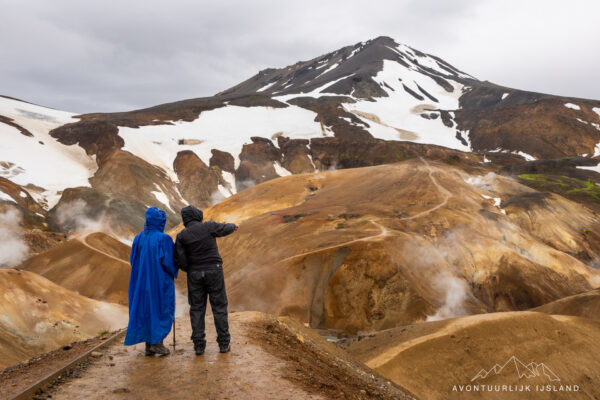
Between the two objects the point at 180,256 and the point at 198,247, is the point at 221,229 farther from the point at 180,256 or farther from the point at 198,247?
the point at 180,256

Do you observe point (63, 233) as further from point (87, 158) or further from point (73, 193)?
point (87, 158)

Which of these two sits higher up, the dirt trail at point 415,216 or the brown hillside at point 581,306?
the dirt trail at point 415,216

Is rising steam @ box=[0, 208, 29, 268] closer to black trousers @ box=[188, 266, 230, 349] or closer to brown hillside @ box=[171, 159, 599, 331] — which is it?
brown hillside @ box=[171, 159, 599, 331]

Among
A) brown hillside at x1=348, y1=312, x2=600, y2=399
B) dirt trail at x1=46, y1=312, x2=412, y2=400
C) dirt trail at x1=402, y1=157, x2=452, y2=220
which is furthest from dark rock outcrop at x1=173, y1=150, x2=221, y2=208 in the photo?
dirt trail at x1=46, y1=312, x2=412, y2=400

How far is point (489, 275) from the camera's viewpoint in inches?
1038

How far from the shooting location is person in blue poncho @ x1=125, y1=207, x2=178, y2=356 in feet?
20.8

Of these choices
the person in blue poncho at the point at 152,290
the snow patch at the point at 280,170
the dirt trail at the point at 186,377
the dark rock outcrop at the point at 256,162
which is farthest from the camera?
the snow patch at the point at 280,170

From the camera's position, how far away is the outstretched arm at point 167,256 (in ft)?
21.1

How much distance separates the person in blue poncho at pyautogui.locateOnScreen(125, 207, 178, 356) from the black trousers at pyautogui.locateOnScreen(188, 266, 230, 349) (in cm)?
32

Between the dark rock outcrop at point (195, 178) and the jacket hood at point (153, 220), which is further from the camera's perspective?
the dark rock outcrop at point (195, 178)

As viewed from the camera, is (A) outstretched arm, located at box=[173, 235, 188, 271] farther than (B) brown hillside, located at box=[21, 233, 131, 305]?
No

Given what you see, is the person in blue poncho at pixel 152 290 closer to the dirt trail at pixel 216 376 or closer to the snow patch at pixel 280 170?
the dirt trail at pixel 216 376

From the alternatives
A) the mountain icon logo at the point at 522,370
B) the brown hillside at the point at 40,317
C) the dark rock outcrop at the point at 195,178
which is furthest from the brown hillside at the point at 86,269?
the dark rock outcrop at the point at 195,178

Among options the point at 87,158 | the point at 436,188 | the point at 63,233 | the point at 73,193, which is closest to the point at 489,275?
the point at 436,188
